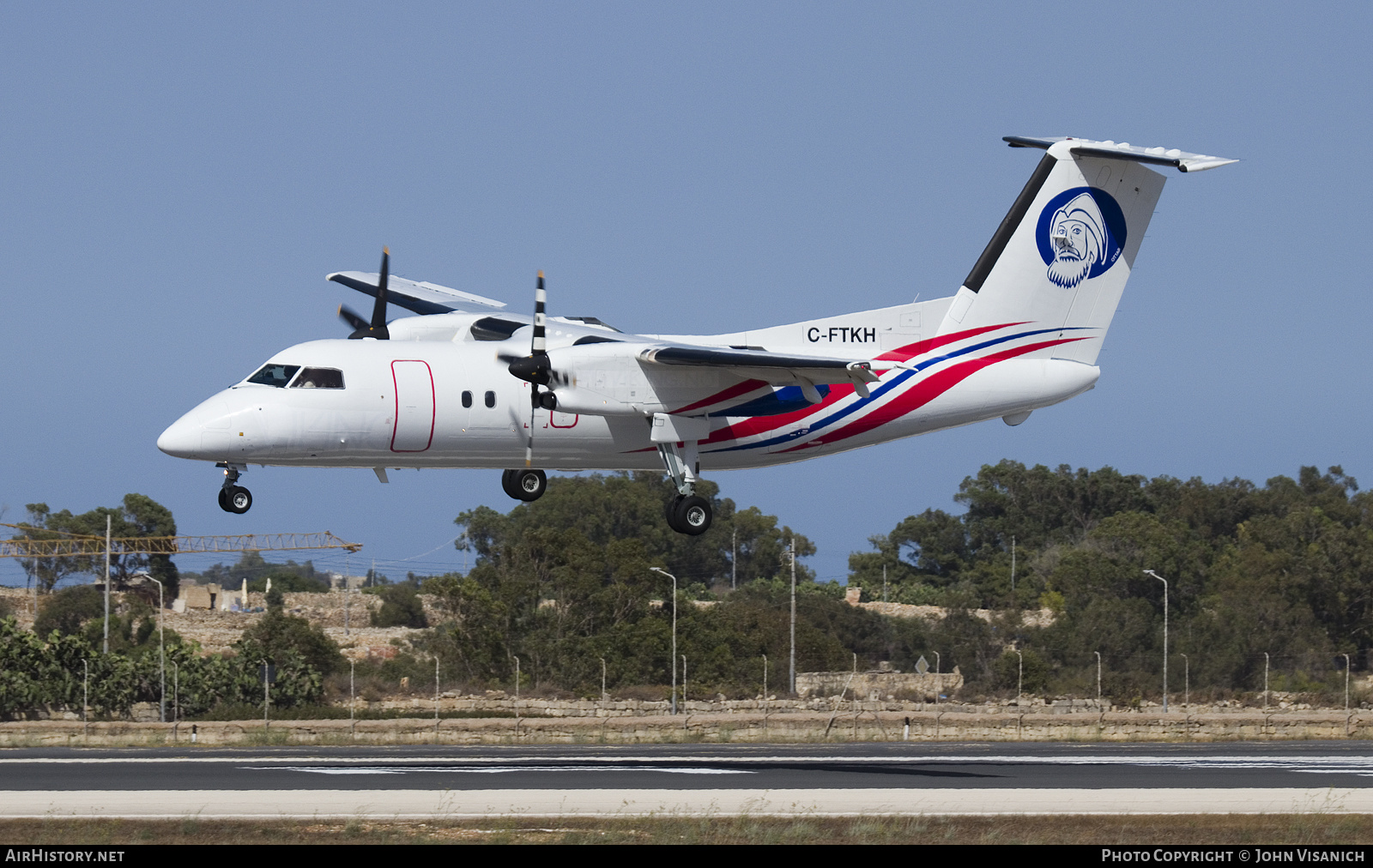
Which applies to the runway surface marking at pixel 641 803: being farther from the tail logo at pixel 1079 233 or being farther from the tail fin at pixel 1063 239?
the tail logo at pixel 1079 233

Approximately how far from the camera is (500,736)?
49.1 m

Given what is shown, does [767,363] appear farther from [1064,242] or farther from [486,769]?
[486,769]

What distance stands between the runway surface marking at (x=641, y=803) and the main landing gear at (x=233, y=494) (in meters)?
5.18

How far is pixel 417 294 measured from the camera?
34.3 metres

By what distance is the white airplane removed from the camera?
2669 centimetres

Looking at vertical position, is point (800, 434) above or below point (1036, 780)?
above

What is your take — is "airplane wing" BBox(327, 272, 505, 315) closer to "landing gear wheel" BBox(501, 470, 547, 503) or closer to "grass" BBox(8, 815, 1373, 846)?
"landing gear wheel" BBox(501, 470, 547, 503)

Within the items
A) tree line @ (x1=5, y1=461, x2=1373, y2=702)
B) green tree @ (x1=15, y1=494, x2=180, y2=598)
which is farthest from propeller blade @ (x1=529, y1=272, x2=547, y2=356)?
green tree @ (x1=15, y1=494, x2=180, y2=598)

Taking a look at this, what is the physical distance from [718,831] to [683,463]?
732 centimetres

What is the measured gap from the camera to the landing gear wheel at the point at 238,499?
86.3 ft

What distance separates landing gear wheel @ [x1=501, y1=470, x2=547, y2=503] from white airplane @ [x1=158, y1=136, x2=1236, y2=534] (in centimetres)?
5

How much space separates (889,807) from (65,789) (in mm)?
15813

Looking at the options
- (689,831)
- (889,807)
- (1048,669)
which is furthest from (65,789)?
(1048,669)

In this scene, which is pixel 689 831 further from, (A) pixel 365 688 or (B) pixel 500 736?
(A) pixel 365 688
